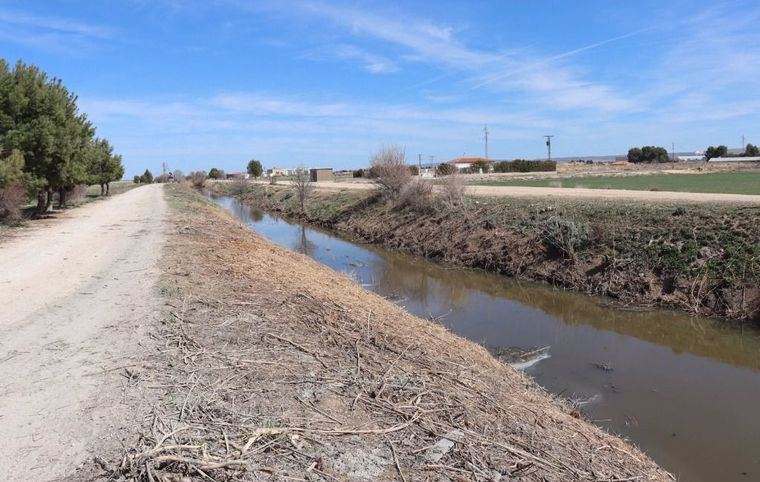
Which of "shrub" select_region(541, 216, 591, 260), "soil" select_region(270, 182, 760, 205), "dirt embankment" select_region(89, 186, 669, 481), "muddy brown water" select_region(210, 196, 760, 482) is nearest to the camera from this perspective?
"dirt embankment" select_region(89, 186, 669, 481)

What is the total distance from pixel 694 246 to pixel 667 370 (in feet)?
24.4

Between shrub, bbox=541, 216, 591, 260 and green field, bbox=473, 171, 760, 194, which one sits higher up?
green field, bbox=473, 171, 760, 194

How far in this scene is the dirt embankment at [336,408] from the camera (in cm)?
Result: 445

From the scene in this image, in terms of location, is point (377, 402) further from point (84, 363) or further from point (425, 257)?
point (425, 257)

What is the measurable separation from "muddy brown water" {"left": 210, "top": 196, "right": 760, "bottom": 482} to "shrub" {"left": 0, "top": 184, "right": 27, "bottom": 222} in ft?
47.8

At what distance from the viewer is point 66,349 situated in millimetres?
6895

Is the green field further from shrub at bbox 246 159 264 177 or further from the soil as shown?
shrub at bbox 246 159 264 177

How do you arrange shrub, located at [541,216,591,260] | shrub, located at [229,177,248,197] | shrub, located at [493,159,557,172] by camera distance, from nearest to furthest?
shrub, located at [541,216,591,260]
shrub, located at [229,177,248,197]
shrub, located at [493,159,557,172]

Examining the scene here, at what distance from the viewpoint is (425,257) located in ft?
87.6

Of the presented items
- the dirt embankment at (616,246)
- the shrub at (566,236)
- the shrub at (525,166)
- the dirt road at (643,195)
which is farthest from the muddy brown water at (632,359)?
the shrub at (525,166)

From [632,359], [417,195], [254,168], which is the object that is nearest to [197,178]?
[254,168]

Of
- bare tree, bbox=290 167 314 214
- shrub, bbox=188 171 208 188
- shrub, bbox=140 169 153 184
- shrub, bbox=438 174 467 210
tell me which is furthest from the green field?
shrub, bbox=140 169 153 184

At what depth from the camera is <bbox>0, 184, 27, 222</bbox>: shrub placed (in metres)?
22.3

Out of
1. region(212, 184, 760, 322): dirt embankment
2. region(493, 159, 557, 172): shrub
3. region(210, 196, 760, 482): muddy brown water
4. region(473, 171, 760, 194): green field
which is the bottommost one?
region(210, 196, 760, 482): muddy brown water
